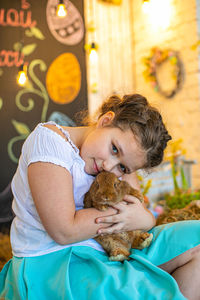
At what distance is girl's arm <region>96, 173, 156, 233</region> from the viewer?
97 centimetres

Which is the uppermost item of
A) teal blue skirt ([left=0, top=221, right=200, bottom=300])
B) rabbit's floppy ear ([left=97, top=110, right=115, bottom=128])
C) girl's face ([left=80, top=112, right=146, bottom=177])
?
rabbit's floppy ear ([left=97, top=110, right=115, bottom=128])

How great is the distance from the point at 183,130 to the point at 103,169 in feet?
9.22

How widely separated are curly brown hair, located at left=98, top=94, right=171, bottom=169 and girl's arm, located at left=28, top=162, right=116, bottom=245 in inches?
11.0

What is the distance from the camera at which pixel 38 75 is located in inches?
111

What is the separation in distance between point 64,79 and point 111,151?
219 cm

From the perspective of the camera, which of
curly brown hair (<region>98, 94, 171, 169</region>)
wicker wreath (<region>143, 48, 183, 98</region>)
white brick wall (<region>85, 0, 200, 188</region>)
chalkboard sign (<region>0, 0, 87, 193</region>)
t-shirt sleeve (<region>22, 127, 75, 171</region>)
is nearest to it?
t-shirt sleeve (<region>22, 127, 75, 171</region>)

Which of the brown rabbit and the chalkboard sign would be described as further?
the chalkboard sign

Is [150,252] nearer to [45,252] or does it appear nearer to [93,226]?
[93,226]

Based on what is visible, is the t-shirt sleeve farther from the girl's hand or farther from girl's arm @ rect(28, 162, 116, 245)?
the girl's hand

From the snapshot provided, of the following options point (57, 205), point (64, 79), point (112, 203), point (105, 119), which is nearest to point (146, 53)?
point (64, 79)

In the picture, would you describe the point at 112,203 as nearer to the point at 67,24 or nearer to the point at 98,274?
the point at 98,274

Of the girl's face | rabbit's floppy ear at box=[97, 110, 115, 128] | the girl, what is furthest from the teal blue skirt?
rabbit's floppy ear at box=[97, 110, 115, 128]

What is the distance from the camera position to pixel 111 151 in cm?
101

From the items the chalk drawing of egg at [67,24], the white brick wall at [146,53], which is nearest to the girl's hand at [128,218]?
the white brick wall at [146,53]
